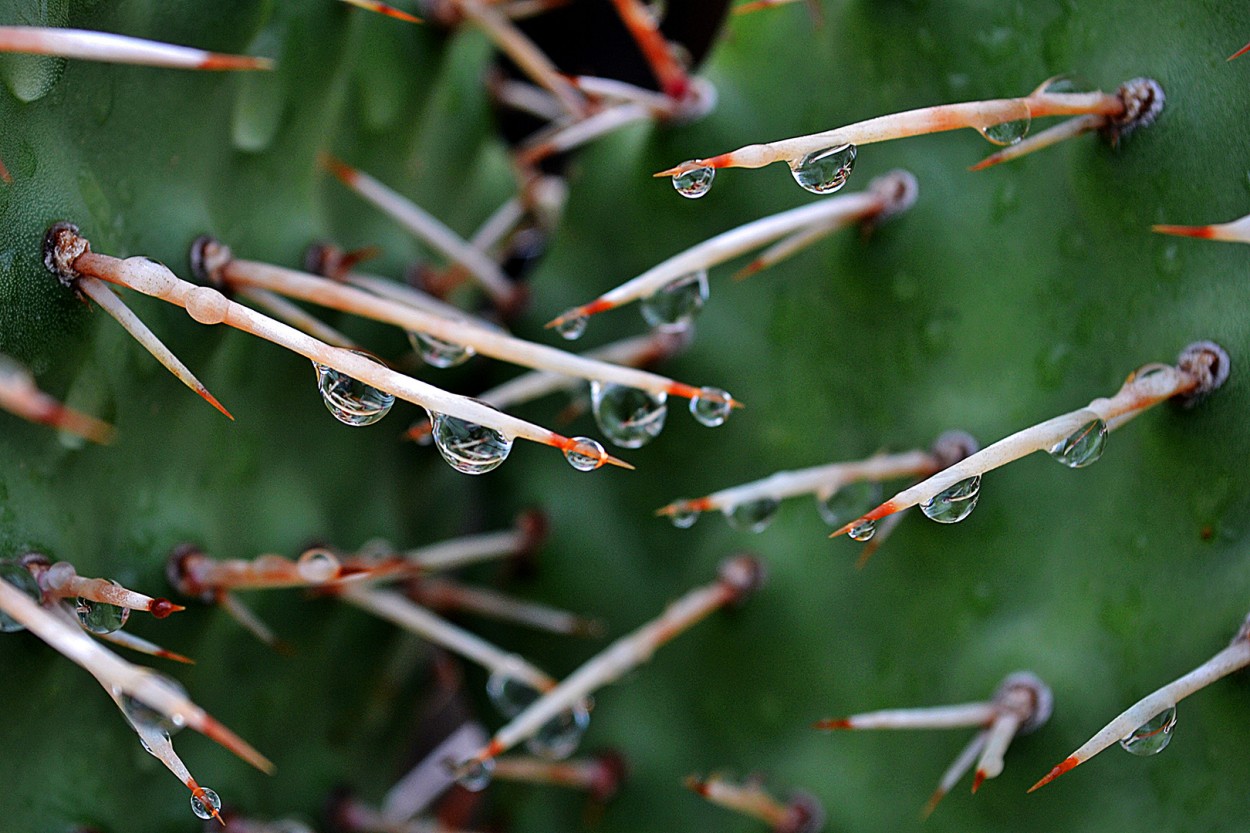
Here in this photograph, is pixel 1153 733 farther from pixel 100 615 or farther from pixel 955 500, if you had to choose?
pixel 100 615

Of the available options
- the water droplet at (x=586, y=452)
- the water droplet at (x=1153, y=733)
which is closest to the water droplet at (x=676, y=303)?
the water droplet at (x=586, y=452)

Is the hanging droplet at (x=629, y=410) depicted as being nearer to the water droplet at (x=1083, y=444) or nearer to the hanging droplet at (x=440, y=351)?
the hanging droplet at (x=440, y=351)

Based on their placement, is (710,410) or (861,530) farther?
(710,410)

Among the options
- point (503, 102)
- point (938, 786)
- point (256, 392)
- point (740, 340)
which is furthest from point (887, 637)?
point (503, 102)

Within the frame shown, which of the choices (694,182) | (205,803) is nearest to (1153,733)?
(694,182)

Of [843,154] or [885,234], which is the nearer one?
[843,154]

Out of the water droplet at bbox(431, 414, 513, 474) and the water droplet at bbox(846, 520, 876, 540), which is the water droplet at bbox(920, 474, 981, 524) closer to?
the water droplet at bbox(846, 520, 876, 540)

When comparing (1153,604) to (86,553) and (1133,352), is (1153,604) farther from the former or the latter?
(86,553)
